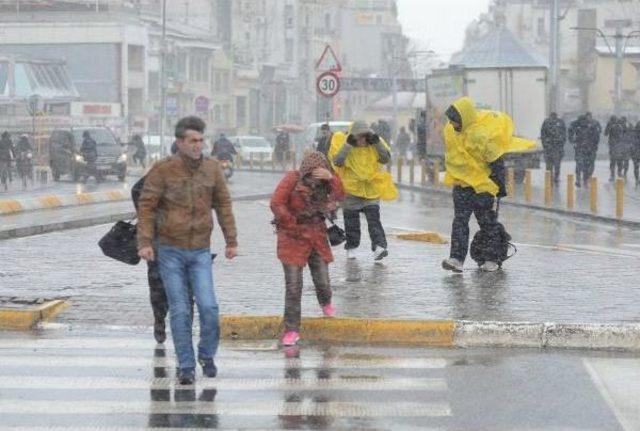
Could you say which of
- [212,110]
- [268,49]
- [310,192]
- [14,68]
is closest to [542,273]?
[310,192]

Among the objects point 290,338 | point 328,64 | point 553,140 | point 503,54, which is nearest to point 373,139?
point 290,338

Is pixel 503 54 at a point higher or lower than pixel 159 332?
higher

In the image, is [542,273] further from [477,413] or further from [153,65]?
[153,65]

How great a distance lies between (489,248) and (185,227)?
6.85 meters

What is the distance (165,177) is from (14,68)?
66.9 meters

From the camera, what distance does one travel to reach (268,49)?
130250 mm

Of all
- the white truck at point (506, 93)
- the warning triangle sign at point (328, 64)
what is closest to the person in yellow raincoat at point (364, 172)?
the warning triangle sign at point (328, 64)

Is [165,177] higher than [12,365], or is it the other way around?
[165,177]

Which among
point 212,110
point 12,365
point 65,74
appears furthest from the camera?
point 212,110

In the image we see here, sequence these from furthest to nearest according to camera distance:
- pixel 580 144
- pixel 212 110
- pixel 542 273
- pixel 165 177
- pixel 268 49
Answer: pixel 268 49, pixel 212 110, pixel 580 144, pixel 542 273, pixel 165 177

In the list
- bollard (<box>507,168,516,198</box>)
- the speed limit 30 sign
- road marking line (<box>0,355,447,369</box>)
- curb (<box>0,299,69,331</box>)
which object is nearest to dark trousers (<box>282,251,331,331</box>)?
road marking line (<box>0,355,447,369</box>)

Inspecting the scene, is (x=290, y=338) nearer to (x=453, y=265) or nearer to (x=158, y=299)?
(x=158, y=299)

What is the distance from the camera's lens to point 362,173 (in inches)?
680

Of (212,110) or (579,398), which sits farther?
(212,110)
